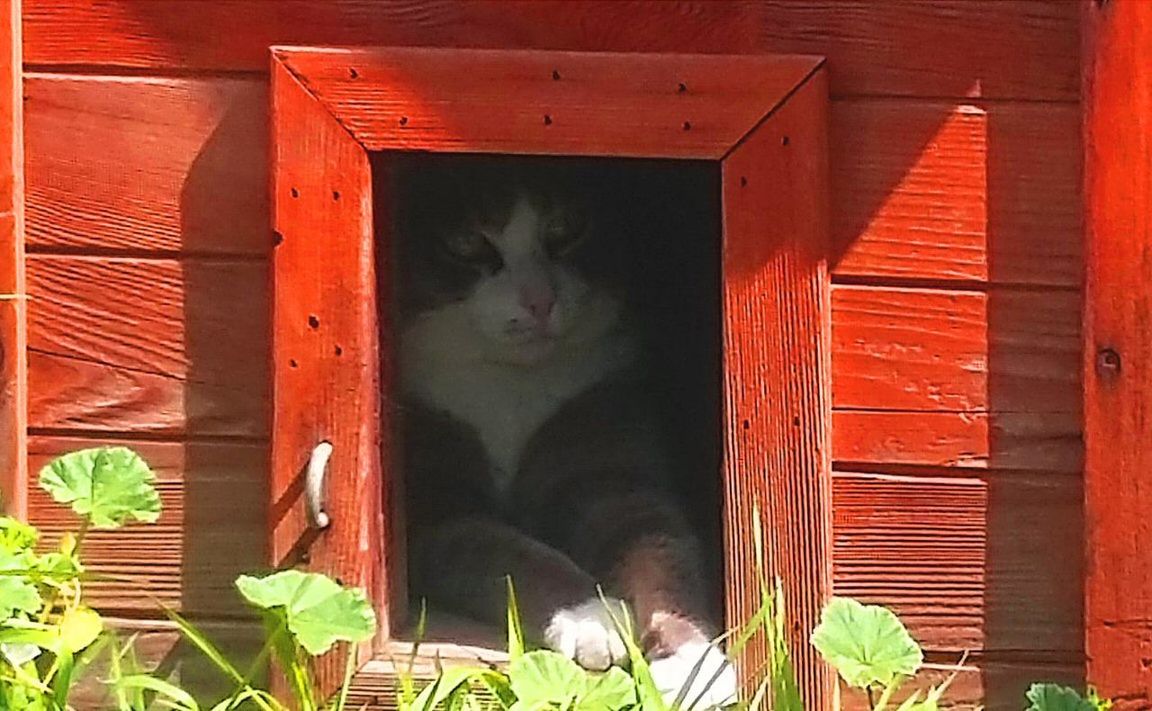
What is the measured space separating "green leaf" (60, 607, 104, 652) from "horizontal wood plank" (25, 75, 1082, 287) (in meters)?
0.30

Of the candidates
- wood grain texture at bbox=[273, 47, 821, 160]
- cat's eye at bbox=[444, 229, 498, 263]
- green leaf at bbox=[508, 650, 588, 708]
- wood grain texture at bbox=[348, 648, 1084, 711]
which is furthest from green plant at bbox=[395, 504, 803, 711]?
cat's eye at bbox=[444, 229, 498, 263]

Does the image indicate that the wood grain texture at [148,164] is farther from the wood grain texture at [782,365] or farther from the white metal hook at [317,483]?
the wood grain texture at [782,365]

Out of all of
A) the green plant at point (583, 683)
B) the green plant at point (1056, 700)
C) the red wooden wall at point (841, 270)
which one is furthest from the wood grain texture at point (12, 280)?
the green plant at point (1056, 700)

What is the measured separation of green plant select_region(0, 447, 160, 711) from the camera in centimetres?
136

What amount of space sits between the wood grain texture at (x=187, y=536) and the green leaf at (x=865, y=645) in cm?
47

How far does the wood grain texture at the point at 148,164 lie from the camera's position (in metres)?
1.46

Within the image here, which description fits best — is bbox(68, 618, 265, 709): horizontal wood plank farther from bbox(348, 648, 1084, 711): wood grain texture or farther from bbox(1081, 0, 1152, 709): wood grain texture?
bbox(1081, 0, 1152, 709): wood grain texture

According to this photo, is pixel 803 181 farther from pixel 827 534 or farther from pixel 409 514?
pixel 409 514

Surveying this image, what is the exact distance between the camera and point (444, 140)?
144 centimetres

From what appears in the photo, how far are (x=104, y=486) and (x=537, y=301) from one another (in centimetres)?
48

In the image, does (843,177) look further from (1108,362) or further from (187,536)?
(187,536)

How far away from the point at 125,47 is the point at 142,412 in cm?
30

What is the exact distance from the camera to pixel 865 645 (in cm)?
133

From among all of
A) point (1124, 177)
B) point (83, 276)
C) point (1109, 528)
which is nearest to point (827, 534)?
point (1109, 528)
